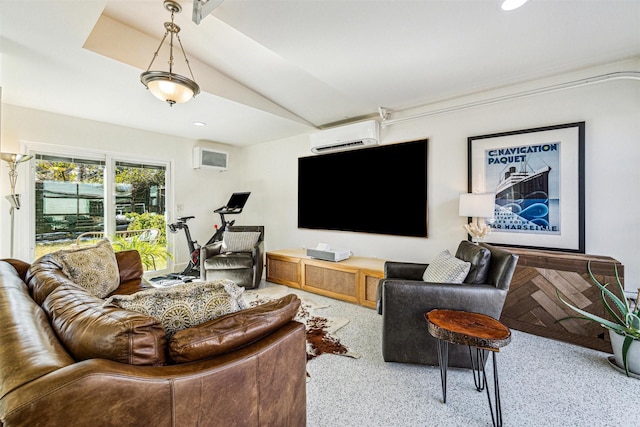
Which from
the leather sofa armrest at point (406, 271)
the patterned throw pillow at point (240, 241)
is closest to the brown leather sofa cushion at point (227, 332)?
the leather sofa armrest at point (406, 271)

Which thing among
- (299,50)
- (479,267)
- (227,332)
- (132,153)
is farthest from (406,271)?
(132,153)

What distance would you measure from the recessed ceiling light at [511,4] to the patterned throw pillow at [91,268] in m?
3.57

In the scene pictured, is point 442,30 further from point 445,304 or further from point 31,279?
point 31,279

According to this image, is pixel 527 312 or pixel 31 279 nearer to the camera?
pixel 31 279

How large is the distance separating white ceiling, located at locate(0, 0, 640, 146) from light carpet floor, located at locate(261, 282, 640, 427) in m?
2.54

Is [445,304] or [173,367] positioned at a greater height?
[173,367]

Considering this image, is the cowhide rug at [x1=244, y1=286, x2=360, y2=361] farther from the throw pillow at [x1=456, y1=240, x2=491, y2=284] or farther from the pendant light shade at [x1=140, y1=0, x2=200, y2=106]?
the pendant light shade at [x1=140, y1=0, x2=200, y2=106]

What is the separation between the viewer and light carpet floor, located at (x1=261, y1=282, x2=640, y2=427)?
1.59m

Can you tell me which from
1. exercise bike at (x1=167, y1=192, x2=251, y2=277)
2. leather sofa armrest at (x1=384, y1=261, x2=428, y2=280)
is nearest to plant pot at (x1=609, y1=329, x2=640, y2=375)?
leather sofa armrest at (x1=384, y1=261, x2=428, y2=280)

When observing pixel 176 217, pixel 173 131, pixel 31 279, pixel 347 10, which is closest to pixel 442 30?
pixel 347 10

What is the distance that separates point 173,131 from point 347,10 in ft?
12.2

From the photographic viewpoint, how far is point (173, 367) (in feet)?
2.86

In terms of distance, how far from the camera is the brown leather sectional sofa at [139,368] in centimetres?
66

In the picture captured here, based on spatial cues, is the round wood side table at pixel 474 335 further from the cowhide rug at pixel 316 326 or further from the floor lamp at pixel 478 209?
the floor lamp at pixel 478 209
